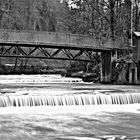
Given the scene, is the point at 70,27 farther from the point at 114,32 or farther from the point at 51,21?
the point at 51,21

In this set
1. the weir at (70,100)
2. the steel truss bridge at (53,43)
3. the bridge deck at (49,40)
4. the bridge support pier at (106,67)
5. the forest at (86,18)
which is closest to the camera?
the weir at (70,100)

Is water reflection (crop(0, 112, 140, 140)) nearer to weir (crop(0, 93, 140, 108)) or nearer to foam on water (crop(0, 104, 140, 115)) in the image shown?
foam on water (crop(0, 104, 140, 115))

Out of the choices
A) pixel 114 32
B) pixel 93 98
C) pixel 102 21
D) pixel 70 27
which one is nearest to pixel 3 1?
pixel 70 27

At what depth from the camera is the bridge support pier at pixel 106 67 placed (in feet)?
131

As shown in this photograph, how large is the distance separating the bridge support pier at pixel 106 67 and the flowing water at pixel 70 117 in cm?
1590

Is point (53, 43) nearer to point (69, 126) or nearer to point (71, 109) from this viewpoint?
point (71, 109)

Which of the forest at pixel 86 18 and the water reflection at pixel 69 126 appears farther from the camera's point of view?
the forest at pixel 86 18

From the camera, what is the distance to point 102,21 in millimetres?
57500

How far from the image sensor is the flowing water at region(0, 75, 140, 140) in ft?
42.8

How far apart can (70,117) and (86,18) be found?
45.1 metres

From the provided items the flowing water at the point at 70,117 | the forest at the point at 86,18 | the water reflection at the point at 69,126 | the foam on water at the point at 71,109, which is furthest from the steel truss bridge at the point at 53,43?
the water reflection at the point at 69,126

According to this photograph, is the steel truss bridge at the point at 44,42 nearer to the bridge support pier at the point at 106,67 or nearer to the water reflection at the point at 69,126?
the bridge support pier at the point at 106,67

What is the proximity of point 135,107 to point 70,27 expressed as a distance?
44739mm

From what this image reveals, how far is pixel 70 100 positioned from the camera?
2223 cm
